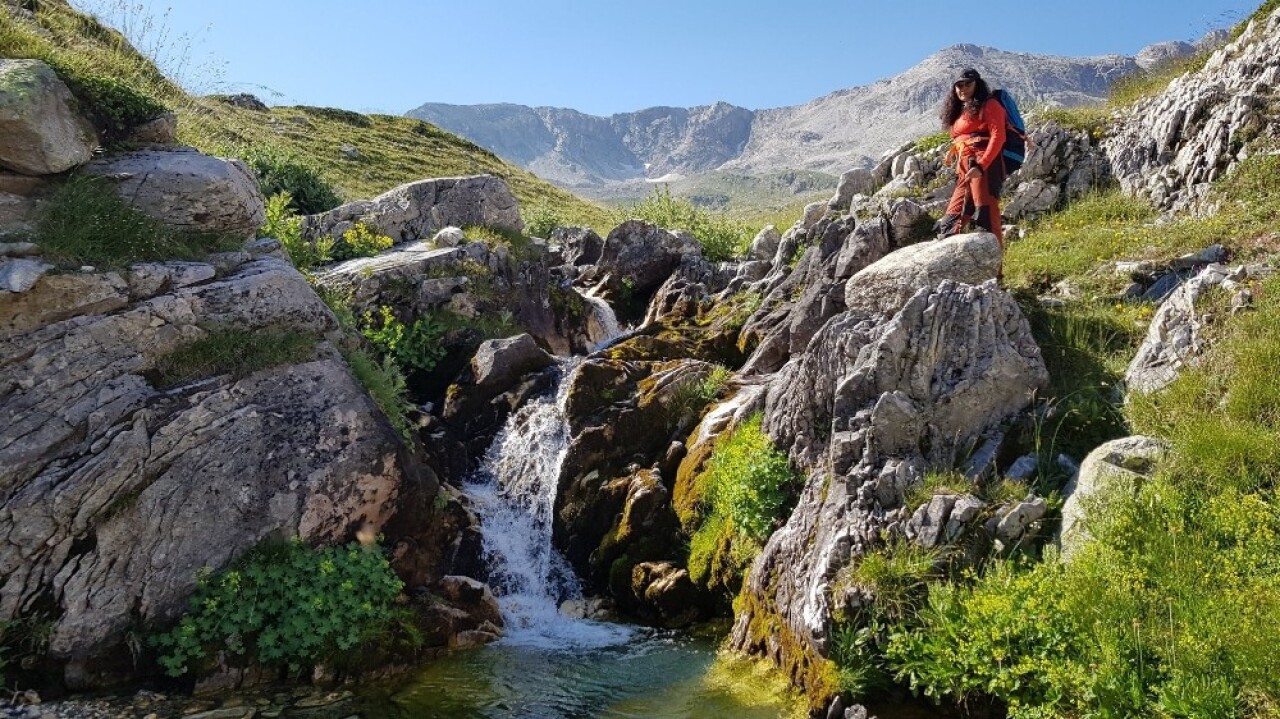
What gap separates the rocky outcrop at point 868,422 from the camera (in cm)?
898

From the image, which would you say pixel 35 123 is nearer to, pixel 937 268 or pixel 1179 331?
pixel 937 268

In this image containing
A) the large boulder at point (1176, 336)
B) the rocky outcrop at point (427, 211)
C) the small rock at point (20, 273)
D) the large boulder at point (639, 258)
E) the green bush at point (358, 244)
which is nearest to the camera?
the small rock at point (20, 273)

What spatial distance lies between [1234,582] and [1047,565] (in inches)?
59.9

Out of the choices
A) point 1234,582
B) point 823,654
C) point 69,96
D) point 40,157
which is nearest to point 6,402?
point 40,157

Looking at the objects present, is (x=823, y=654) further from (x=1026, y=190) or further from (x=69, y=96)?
(x=1026, y=190)

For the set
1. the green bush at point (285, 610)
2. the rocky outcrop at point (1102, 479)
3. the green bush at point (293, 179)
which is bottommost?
the green bush at point (285, 610)

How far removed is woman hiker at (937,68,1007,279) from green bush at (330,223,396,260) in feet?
49.5

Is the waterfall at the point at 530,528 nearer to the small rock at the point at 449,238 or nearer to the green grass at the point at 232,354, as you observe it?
the green grass at the point at 232,354

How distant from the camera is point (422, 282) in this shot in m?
19.6

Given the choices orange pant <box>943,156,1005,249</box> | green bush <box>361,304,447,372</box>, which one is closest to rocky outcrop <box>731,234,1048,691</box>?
orange pant <box>943,156,1005,249</box>

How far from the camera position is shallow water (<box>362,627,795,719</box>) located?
28.8 feet

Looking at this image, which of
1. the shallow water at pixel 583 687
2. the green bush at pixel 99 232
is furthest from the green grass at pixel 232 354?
the shallow water at pixel 583 687

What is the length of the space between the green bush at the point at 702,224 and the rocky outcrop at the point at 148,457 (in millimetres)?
16139

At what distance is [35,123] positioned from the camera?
36.5 feet
